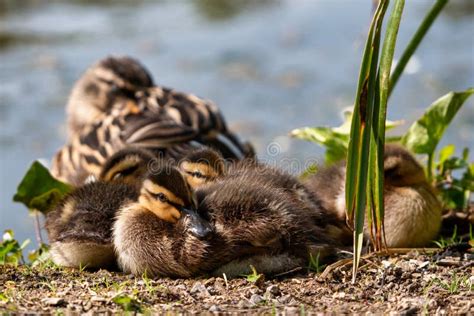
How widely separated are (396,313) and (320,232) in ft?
3.26

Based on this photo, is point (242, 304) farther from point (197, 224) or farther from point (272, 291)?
point (197, 224)

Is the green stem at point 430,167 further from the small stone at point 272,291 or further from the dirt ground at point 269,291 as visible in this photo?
the small stone at point 272,291

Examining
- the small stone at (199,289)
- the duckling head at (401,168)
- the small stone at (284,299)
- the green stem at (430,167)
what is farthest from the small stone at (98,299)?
the green stem at (430,167)

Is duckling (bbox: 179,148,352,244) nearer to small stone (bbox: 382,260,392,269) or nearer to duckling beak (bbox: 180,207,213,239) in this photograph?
small stone (bbox: 382,260,392,269)

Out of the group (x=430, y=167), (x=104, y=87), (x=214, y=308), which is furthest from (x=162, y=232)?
(x=104, y=87)

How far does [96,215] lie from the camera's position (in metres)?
5.34

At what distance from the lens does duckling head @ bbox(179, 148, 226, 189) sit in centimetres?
557

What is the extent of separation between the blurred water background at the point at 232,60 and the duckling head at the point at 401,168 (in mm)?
4244

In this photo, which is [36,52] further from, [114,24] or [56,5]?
[56,5]

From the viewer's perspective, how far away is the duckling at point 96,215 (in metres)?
5.01

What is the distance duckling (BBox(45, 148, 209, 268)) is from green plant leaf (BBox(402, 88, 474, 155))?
1.86 m

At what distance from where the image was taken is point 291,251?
5.02 meters

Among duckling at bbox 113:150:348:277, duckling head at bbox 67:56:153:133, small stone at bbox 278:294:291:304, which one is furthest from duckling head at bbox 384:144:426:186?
duckling head at bbox 67:56:153:133

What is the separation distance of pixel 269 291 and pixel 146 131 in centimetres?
286
